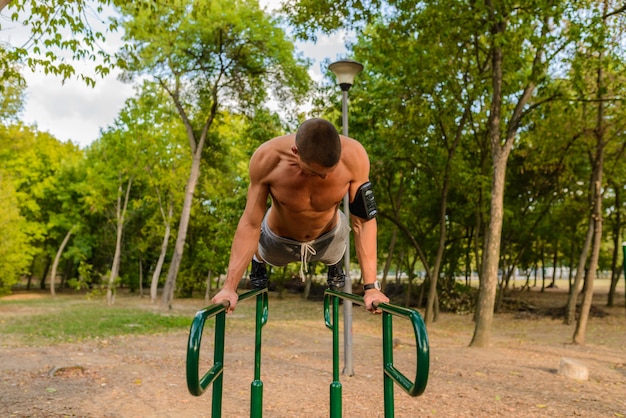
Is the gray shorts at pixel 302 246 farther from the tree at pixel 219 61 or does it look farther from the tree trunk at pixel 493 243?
the tree at pixel 219 61

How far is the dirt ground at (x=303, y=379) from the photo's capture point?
563cm

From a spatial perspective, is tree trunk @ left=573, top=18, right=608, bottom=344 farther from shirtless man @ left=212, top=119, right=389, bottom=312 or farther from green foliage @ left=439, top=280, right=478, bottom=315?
shirtless man @ left=212, top=119, right=389, bottom=312

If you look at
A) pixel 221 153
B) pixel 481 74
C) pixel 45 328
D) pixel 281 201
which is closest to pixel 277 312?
pixel 221 153

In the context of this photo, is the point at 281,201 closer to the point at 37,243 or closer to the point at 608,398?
the point at 608,398

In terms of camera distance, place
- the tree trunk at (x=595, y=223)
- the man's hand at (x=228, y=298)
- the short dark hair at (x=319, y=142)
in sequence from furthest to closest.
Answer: the tree trunk at (x=595, y=223) → the man's hand at (x=228, y=298) → the short dark hair at (x=319, y=142)

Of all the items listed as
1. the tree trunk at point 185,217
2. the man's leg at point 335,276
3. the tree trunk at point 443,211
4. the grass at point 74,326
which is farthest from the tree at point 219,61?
the man's leg at point 335,276

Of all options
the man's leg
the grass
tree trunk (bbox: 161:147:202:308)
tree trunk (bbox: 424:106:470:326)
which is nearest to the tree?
tree trunk (bbox: 161:147:202:308)

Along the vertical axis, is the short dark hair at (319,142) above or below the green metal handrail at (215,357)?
above

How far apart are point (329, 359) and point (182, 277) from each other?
682 inches

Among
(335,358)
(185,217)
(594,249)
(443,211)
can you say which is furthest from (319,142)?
(185,217)

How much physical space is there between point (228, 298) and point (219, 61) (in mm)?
14355

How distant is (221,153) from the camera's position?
711 inches

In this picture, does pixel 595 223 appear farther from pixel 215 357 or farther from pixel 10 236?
pixel 10 236

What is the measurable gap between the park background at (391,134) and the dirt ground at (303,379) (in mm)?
1272
